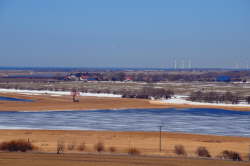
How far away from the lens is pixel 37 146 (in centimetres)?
2808

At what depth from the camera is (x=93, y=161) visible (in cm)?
2331

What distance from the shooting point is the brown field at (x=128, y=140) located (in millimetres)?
27547

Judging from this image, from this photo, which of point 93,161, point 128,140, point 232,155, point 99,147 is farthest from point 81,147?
point 232,155

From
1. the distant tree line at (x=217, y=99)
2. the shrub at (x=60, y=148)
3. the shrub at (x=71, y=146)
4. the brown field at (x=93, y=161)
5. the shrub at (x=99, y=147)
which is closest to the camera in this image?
the brown field at (x=93, y=161)

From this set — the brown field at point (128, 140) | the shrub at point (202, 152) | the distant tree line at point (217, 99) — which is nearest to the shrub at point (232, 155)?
the brown field at point (128, 140)

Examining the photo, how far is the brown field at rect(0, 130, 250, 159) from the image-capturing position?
2755 centimetres

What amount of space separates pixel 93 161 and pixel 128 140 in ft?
25.5

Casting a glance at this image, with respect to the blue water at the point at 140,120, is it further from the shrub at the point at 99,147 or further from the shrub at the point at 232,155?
the shrub at the point at 99,147

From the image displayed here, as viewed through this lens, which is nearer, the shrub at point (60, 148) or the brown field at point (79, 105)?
the shrub at point (60, 148)

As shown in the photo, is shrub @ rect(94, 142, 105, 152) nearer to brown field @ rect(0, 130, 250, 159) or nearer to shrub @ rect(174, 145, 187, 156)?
brown field @ rect(0, 130, 250, 159)

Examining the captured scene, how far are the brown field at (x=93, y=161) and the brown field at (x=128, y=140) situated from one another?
2.04 m

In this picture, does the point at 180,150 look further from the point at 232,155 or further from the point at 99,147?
the point at 99,147

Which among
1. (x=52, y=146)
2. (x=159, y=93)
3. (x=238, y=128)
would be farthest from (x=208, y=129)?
(x=159, y=93)

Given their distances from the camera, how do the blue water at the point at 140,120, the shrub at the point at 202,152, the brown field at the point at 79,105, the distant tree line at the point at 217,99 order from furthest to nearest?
the distant tree line at the point at 217,99 < the brown field at the point at 79,105 < the blue water at the point at 140,120 < the shrub at the point at 202,152
